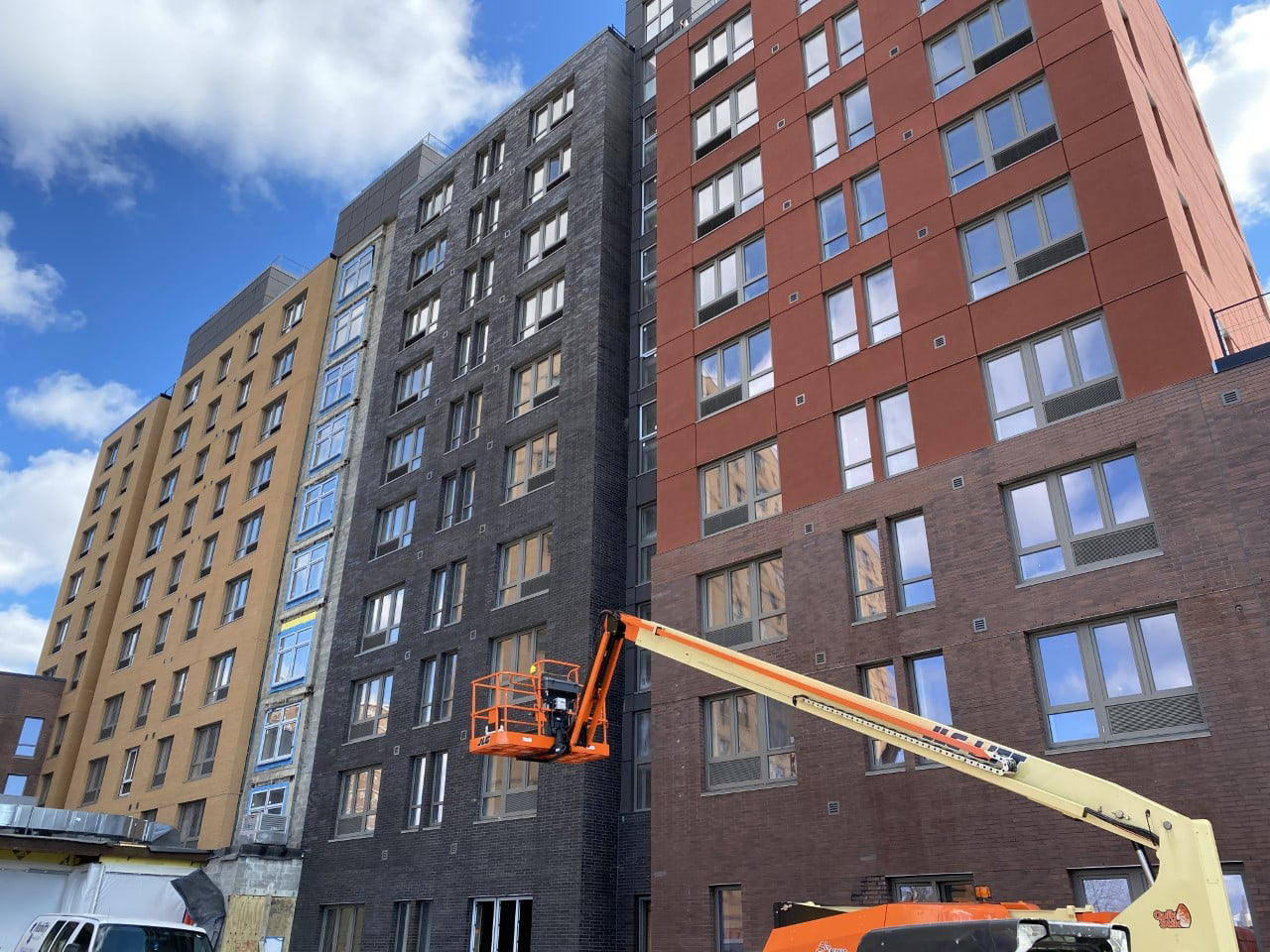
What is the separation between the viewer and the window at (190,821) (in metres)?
35.4

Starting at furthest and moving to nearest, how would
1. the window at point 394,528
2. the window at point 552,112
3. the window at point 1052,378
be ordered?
the window at point 552,112
the window at point 394,528
the window at point 1052,378

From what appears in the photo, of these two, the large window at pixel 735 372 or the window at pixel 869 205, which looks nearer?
the window at pixel 869 205

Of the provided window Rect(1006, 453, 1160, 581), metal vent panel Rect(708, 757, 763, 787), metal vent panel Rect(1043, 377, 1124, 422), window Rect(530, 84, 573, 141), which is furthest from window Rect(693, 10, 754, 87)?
metal vent panel Rect(708, 757, 763, 787)

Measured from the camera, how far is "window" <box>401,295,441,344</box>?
3722 centimetres

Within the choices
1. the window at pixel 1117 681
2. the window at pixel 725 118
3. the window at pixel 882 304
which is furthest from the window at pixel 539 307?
the window at pixel 1117 681

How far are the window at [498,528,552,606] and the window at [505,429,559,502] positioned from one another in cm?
155

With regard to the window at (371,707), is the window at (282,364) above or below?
above

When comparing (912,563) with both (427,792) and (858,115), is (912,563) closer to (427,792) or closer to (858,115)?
(858,115)

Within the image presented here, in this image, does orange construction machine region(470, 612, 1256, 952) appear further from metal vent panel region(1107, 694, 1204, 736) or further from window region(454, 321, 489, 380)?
window region(454, 321, 489, 380)

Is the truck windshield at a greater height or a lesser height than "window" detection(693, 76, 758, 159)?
lesser

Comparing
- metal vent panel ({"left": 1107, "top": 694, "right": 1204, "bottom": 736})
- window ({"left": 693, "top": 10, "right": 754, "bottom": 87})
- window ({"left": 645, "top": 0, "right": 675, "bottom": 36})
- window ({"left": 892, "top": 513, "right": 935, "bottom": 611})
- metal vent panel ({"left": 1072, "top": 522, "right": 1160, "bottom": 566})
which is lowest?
metal vent panel ({"left": 1107, "top": 694, "right": 1204, "bottom": 736})

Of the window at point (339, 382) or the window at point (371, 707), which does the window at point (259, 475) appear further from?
the window at point (371, 707)

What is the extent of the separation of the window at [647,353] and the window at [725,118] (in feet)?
16.9

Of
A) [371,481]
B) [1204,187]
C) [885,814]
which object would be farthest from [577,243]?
A: [885,814]
